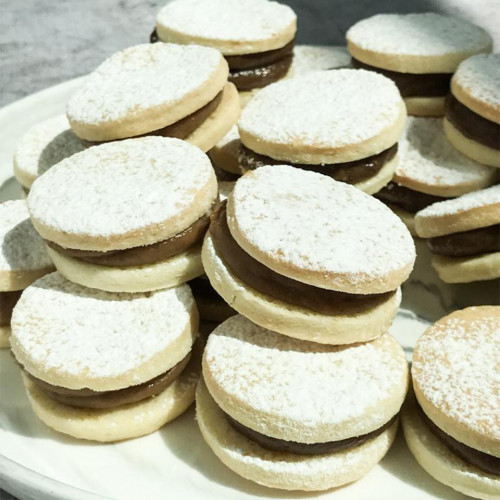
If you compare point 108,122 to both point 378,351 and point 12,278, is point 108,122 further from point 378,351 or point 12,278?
point 378,351

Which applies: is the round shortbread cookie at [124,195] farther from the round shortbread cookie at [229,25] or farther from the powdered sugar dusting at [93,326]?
the round shortbread cookie at [229,25]

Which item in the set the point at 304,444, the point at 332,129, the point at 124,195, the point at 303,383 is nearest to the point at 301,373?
the point at 303,383


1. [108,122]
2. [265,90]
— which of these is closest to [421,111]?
[265,90]

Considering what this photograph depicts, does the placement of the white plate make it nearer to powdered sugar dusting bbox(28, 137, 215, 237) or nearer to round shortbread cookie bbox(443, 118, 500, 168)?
powdered sugar dusting bbox(28, 137, 215, 237)

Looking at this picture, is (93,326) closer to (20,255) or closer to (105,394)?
(105,394)

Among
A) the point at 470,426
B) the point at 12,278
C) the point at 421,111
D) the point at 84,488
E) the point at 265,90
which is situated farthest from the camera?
the point at 421,111
